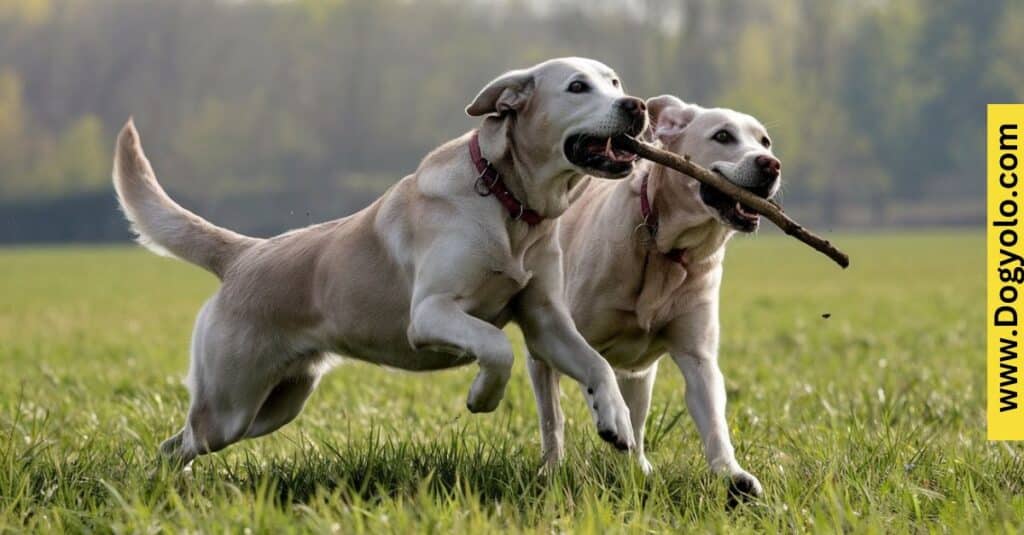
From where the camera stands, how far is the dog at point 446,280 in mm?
4484

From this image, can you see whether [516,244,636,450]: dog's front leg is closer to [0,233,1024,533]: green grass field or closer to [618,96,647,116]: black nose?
[0,233,1024,533]: green grass field

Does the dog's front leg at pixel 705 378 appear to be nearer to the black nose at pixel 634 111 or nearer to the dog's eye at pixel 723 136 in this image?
the dog's eye at pixel 723 136

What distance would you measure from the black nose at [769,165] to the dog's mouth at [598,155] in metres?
0.62

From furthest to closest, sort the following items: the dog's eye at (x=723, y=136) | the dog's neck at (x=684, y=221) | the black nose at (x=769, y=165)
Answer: the dog's eye at (x=723, y=136) < the dog's neck at (x=684, y=221) < the black nose at (x=769, y=165)

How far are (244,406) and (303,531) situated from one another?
184 centimetres

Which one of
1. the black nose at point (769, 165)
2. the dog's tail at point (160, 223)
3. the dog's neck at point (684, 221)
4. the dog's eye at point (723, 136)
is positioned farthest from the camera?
Answer: the dog's tail at point (160, 223)

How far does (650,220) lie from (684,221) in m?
0.16

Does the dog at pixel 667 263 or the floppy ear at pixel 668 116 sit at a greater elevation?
the floppy ear at pixel 668 116

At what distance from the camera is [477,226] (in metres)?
4.54

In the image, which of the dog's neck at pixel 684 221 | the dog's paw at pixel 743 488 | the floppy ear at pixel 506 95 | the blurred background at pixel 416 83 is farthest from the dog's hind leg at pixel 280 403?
the blurred background at pixel 416 83

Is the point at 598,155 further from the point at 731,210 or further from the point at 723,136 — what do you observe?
the point at 723,136

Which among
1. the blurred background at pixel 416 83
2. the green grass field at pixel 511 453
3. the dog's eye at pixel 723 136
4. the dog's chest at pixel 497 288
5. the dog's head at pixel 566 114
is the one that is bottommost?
the blurred background at pixel 416 83

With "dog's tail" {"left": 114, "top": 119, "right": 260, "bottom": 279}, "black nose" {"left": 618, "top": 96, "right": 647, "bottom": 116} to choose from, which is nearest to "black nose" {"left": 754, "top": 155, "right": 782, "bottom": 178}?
"black nose" {"left": 618, "top": 96, "right": 647, "bottom": 116}

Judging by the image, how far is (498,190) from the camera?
4598mm
